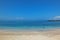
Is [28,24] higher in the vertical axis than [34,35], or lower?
higher

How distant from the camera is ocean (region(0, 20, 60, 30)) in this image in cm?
140

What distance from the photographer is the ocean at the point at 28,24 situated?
140 centimetres

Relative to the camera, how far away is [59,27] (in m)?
1.48

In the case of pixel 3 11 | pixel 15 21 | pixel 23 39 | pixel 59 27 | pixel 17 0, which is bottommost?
pixel 23 39

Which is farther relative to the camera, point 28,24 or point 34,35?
point 28,24

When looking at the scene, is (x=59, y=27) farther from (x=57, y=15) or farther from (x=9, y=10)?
(x=9, y=10)

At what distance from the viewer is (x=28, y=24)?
4.90ft

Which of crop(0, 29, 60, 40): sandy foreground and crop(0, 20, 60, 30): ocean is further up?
crop(0, 20, 60, 30): ocean

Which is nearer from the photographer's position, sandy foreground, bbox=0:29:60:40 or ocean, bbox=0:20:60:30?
sandy foreground, bbox=0:29:60:40

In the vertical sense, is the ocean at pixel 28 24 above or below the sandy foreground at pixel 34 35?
above

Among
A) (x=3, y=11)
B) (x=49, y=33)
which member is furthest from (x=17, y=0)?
(x=49, y=33)

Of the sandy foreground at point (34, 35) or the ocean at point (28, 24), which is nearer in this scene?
the sandy foreground at point (34, 35)

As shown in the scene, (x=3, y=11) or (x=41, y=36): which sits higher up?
(x=3, y=11)

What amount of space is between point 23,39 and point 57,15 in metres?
0.55
